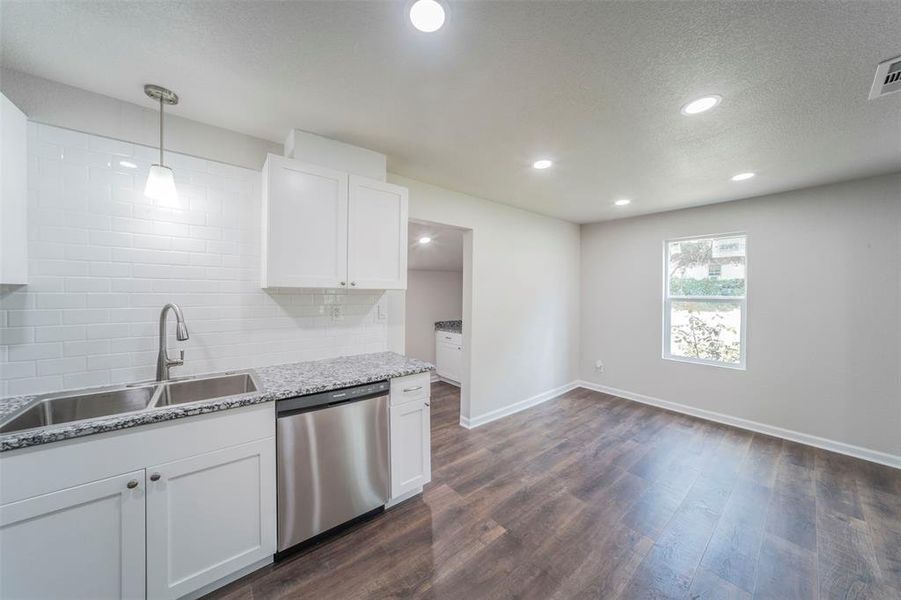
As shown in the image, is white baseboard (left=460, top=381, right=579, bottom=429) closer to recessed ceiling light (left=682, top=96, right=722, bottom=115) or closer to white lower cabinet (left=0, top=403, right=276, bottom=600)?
white lower cabinet (left=0, top=403, right=276, bottom=600)

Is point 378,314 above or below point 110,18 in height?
below

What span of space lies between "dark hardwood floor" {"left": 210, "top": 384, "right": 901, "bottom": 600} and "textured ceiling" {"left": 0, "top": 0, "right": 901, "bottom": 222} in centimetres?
244

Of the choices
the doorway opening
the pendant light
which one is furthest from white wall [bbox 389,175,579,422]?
the pendant light

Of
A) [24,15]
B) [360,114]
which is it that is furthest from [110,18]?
[360,114]

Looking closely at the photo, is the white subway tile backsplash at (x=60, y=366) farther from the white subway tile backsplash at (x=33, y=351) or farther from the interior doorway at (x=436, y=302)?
the interior doorway at (x=436, y=302)

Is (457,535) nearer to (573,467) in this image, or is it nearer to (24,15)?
(573,467)

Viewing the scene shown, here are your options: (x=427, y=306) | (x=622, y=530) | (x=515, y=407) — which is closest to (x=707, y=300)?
(x=515, y=407)

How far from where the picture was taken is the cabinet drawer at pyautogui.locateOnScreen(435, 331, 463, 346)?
15.7 ft

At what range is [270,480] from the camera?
163 cm

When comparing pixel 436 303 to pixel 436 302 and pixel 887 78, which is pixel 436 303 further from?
pixel 887 78

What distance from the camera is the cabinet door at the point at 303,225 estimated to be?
1925 millimetres

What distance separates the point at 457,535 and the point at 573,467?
1.23 m

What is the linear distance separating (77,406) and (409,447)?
1730 mm

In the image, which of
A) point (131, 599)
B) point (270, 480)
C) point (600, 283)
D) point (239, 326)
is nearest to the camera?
point (131, 599)
